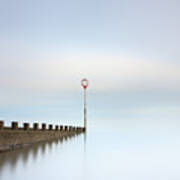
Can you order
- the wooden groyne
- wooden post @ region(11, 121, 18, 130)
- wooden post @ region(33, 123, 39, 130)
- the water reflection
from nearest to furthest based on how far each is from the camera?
the water reflection, the wooden groyne, wooden post @ region(11, 121, 18, 130), wooden post @ region(33, 123, 39, 130)

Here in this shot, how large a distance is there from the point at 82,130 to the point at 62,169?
35.2 meters

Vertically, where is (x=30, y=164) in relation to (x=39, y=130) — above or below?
below

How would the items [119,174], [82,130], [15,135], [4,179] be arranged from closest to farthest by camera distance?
1. [4,179]
2. [119,174]
3. [15,135]
4. [82,130]

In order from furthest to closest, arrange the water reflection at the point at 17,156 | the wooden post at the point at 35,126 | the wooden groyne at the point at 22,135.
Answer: the wooden post at the point at 35,126 < the wooden groyne at the point at 22,135 < the water reflection at the point at 17,156

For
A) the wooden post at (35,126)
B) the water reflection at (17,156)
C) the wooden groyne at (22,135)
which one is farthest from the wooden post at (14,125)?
the wooden post at (35,126)

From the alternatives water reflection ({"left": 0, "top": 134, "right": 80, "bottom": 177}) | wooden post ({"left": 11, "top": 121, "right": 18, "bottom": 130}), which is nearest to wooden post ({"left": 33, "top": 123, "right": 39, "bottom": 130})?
wooden post ({"left": 11, "top": 121, "right": 18, "bottom": 130})

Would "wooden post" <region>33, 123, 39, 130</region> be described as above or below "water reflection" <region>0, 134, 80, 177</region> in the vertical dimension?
above

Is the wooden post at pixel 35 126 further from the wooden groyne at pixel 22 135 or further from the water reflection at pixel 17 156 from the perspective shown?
the water reflection at pixel 17 156

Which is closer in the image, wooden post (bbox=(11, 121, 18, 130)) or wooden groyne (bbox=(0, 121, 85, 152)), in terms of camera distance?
wooden groyne (bbox=(0, 121, 85, 152))

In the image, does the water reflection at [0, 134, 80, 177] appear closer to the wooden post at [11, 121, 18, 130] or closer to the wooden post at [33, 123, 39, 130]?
the wooden post at [11, 121, 18, 130]

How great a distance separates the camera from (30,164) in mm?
10266

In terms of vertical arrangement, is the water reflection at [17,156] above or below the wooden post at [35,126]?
below

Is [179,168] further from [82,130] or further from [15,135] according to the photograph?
[82,130]

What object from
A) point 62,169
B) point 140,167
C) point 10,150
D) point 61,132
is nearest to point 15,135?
point 10,150
